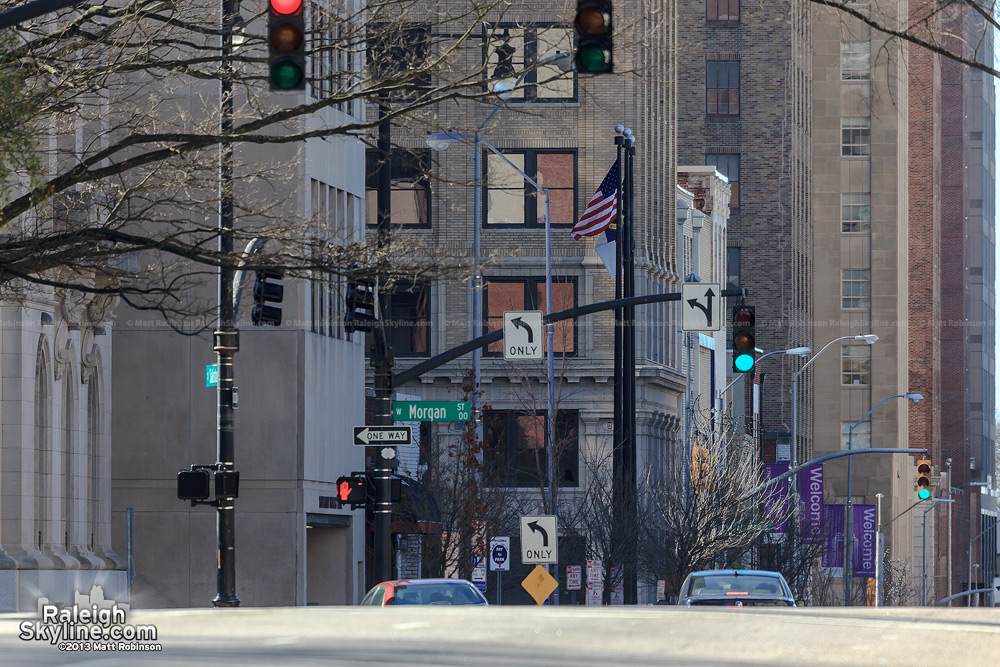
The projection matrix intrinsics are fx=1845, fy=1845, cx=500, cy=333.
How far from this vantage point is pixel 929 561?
422 ft

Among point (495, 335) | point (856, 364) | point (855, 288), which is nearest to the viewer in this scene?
point (495, 335)

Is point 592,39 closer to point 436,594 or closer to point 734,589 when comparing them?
point 436,594

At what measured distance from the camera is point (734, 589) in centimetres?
2392

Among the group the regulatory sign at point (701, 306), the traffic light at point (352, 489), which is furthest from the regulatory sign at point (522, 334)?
the traffic light at point (352, 489)

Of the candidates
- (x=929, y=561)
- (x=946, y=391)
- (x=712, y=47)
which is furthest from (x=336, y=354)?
(x=946, y=391)

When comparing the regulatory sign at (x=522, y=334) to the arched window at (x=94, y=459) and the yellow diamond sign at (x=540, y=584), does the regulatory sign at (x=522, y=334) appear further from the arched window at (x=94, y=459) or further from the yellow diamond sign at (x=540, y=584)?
the arched window at (x=94, y=459)

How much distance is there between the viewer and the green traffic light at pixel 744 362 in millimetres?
27984

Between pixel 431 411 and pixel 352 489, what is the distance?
171 cm

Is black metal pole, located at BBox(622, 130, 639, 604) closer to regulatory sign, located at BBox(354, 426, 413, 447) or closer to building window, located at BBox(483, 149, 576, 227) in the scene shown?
regulatory sign, located at BBox(354, 426, 413, 447)

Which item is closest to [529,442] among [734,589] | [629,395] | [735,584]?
[629,395]

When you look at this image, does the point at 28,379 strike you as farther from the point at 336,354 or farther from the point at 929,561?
the point at 929,561

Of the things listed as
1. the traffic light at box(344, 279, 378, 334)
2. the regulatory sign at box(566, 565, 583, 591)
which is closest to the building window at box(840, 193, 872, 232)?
the regulatory sign at box(566, 565, 583, 591)

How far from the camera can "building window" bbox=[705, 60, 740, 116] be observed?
9656 centimetres

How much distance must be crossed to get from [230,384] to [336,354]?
18.6 metres
